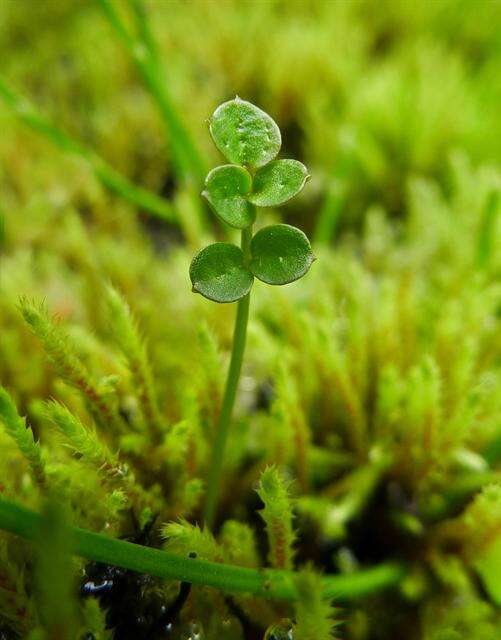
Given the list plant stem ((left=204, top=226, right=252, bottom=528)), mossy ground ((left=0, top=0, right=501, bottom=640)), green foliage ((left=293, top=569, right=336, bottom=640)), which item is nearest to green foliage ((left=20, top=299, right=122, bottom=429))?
mossy ground ((left=0, top=0, right=501, bottom=640))

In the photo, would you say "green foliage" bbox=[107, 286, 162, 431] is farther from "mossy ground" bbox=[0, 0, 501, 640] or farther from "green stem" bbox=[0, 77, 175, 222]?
"green stem" bbox=[0, 77, 175, 222]

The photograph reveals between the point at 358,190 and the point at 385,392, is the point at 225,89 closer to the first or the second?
the point at 358,190

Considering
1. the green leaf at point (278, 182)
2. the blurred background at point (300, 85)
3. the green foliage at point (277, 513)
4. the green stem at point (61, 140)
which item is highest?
the blurred background at point (300, 85)

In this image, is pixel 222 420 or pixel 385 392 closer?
pixel 222 420

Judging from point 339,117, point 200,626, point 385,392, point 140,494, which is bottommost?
point 200,626

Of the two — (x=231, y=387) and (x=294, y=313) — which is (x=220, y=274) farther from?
(x=294, y=313)

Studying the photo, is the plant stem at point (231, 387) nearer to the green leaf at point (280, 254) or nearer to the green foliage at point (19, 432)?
the green leaf at point (280, 254)

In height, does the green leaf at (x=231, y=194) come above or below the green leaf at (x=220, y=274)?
above

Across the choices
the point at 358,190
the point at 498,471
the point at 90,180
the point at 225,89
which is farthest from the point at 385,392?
the point at 225,89

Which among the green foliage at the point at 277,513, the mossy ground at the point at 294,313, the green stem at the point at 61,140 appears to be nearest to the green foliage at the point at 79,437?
the mossy ground at the point at 294,313
